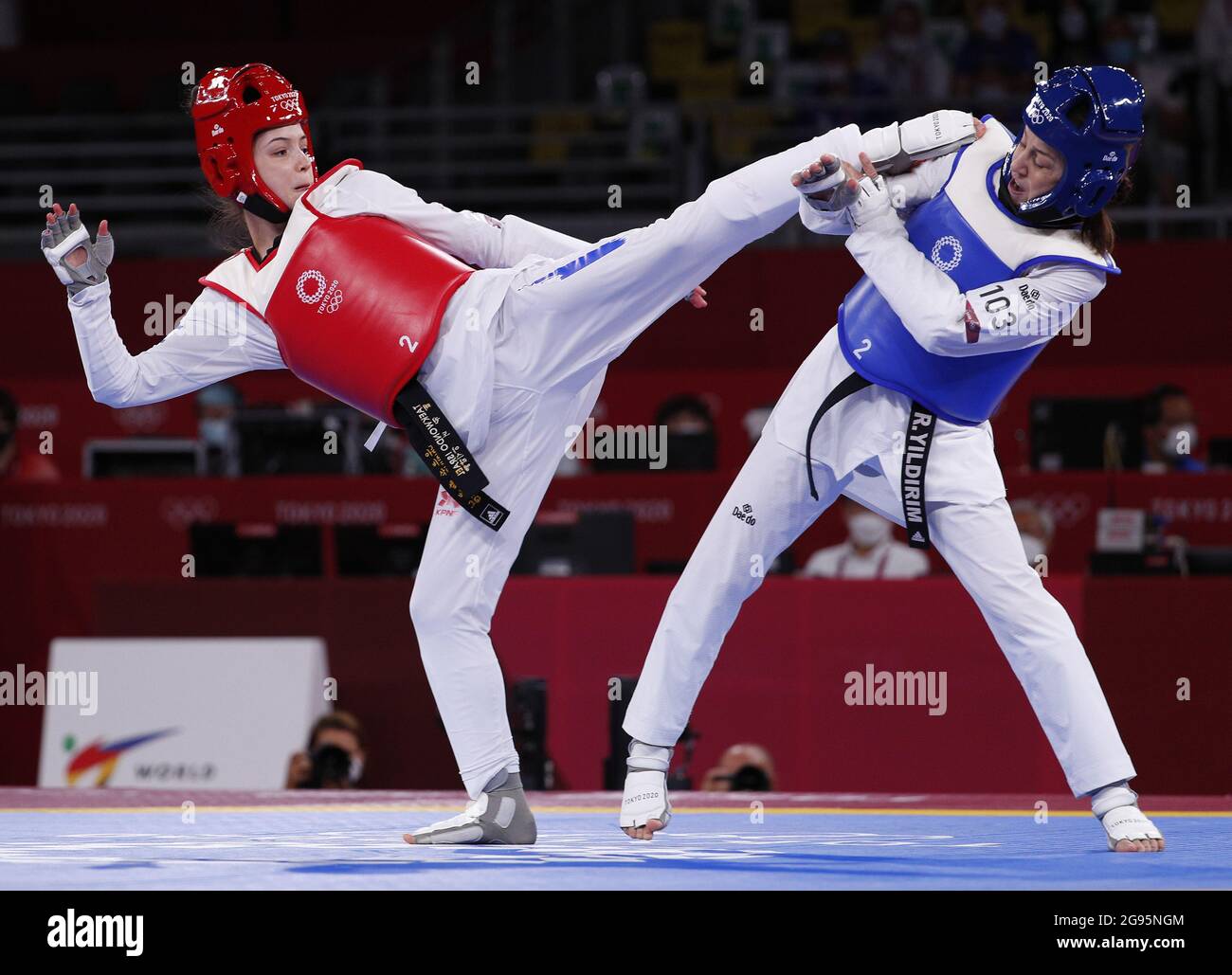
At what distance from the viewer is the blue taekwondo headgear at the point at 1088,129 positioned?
378 centimetres

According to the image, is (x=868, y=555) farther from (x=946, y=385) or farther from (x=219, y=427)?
(x=219, y=427)

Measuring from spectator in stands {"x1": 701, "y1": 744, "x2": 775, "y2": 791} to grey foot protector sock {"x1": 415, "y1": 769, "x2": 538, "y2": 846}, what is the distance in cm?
256

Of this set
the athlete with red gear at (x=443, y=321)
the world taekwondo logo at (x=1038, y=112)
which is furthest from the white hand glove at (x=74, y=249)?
the world taekwondo logo at (x=1038, y=112)

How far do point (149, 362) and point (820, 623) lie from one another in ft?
11.7

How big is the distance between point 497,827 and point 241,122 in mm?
1775

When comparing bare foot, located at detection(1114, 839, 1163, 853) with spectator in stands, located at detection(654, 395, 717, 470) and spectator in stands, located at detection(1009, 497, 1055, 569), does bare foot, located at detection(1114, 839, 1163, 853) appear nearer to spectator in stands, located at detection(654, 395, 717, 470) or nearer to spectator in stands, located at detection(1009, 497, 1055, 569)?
spectator in stands, located at detection(1009, 497, 1055, 569)

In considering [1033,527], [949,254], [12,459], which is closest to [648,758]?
[949,254]

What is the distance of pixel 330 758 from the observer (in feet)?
22.6

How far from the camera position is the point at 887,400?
13.5 ft

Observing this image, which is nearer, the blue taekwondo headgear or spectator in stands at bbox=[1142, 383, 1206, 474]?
the blue taekwondo headgear

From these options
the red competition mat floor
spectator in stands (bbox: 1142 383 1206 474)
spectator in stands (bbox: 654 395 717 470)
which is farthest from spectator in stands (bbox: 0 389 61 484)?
spectator in stands (bbox: 1142 383 1206 474)

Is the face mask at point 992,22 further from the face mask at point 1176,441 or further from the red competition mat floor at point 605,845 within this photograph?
the red competition mat floor at point 605,845

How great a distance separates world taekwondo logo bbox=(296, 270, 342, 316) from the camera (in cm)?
398

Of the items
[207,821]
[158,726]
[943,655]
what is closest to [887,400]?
[207,821]
